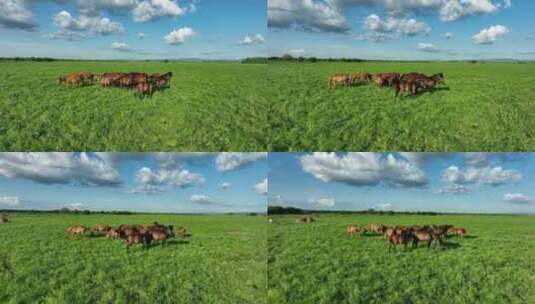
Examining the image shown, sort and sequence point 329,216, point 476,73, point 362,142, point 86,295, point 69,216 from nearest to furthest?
point 86,295
point 362,142
point 329,216
point 69,216
point 476,73

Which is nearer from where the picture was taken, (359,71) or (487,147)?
(487,147)

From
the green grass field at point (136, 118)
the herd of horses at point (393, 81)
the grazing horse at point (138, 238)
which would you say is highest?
the herd of horses at point (393, 81)

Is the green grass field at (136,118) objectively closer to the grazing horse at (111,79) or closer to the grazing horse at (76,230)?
the grazing horse at (111,79)

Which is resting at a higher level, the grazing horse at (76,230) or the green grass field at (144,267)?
the grazing horse at (76,230)

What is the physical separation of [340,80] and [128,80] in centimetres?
417

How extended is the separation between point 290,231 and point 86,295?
3.60m

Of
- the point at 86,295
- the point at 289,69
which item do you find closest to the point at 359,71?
the point at 289,69

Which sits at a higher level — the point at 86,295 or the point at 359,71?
the point at 359,71

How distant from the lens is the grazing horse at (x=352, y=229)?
36.8ft

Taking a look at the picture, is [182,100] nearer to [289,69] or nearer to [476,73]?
[289,69]

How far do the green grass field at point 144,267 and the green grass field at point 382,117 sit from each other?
1.87 m

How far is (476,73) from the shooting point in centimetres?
1423

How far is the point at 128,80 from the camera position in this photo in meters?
11.9

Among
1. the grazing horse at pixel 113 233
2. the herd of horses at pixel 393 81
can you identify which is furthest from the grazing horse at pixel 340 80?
the grazing horse at pixel 113 233
